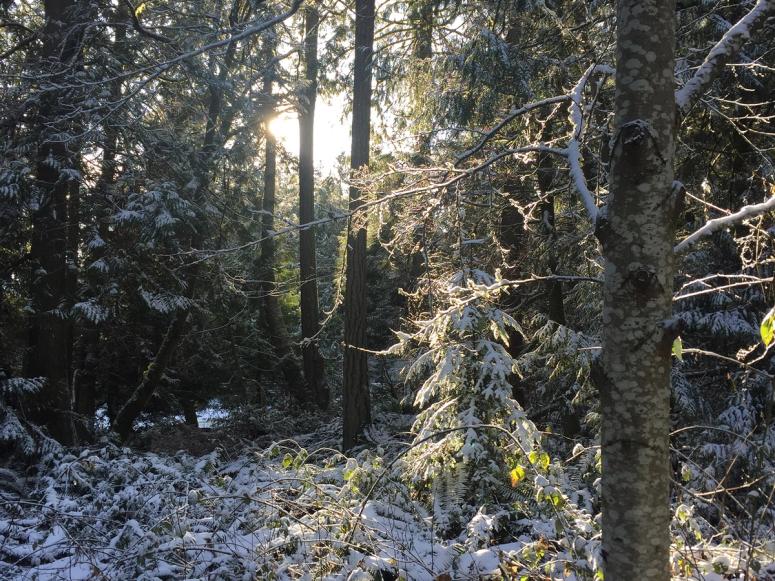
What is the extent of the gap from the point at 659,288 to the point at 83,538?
4.27 meters

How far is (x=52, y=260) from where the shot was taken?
8.24 metres

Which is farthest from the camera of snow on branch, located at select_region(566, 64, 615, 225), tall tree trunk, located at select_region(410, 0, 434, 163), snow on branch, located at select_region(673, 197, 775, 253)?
tall tree trunk, located at select_region(410, 0, 434, 163)

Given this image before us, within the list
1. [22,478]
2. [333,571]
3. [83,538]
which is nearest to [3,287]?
[22,478]

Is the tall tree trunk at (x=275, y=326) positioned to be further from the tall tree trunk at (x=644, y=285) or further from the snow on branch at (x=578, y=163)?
the tall tree trunk at (x=644, y=285)

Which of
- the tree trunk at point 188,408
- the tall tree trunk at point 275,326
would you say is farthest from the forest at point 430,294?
the tall tree trunk at point 275,326

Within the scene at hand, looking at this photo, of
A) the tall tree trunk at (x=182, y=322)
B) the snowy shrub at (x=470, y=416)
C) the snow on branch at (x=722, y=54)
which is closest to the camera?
the snow on branch at (x=722, y=54)

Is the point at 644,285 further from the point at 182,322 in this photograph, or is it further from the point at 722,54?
the point at 182,322

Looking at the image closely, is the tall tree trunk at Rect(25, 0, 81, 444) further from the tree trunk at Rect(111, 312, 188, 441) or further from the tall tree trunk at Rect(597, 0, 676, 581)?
the tall tree trunk at Rect(597, 0, 676, 581)

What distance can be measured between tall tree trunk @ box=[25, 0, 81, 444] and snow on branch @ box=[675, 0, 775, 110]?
318 inches

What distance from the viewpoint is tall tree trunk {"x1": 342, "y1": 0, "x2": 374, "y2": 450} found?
8.75m

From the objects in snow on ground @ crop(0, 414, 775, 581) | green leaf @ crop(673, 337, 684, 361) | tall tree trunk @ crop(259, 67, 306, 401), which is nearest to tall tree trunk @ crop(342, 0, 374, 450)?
snow on ground @ crop(0, 414, 775, 581)

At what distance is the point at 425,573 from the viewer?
3520 mm

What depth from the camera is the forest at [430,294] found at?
2127 millimetres

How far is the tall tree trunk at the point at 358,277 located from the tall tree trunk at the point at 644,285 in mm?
6639
